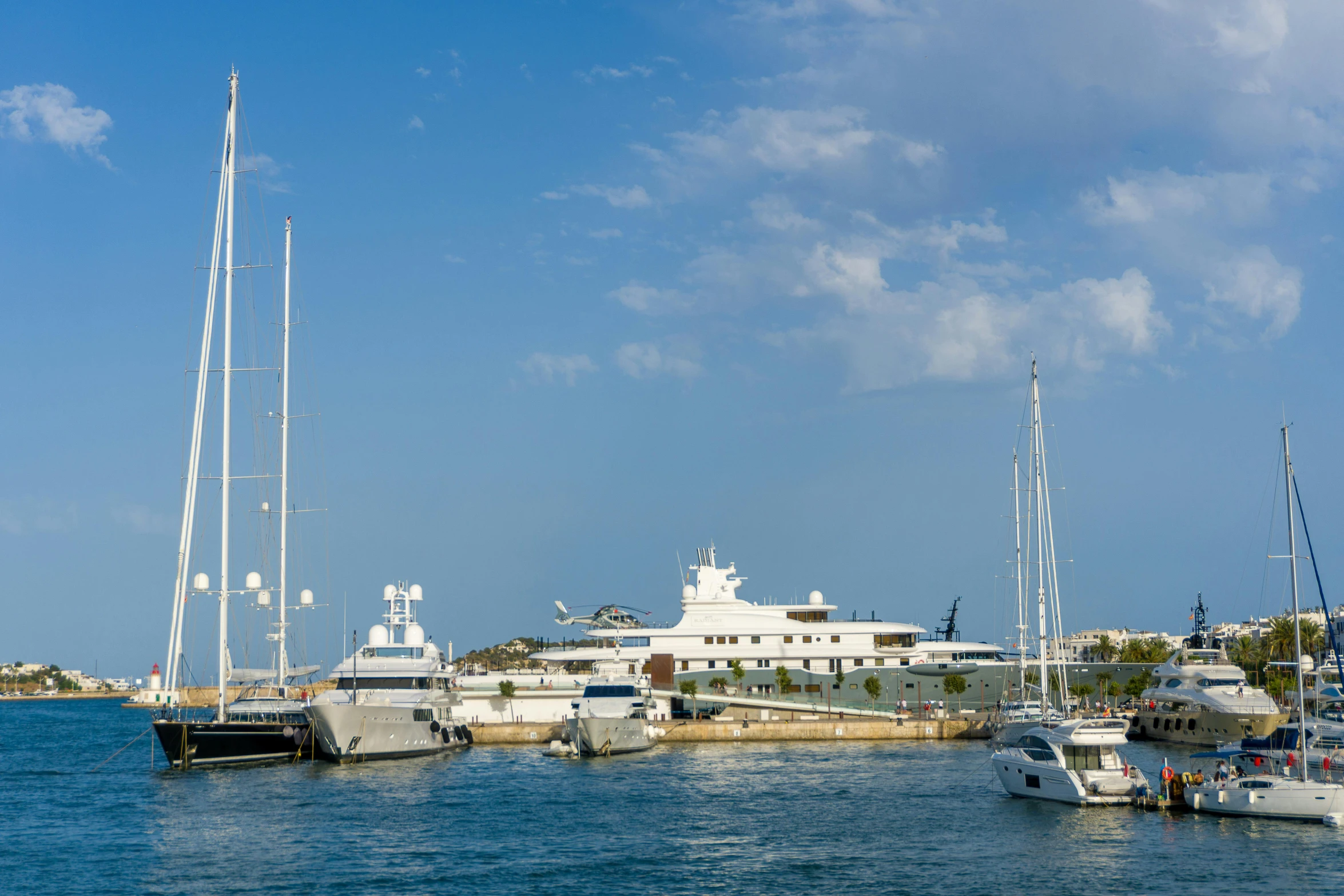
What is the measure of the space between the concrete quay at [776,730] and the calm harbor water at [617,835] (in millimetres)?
12487

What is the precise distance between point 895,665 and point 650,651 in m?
17.7

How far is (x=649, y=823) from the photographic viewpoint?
40688mm

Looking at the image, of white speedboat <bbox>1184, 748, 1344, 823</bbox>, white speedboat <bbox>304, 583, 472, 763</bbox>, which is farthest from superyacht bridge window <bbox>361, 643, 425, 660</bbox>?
white speedboat <bbox>1184, 748, 1344, 823</bbox>

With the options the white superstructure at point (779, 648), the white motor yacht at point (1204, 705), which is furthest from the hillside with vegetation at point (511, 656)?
the white motor yacht at point (1204, 705)

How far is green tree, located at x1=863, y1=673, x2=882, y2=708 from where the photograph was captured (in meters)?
82.6

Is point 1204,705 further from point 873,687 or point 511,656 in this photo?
point 511,656

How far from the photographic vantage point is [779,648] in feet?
281

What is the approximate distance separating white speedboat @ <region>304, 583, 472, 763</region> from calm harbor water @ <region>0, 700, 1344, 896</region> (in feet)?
5.09

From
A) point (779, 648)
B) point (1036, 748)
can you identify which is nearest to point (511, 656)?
point (779, 648)

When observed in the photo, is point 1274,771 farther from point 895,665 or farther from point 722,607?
point 722,607

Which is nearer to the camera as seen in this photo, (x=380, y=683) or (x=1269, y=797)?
(x=1269, y=797)

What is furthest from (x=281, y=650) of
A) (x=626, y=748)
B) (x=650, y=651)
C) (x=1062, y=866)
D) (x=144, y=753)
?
(x=1062, y=866)

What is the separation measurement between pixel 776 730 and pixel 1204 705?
24352mm

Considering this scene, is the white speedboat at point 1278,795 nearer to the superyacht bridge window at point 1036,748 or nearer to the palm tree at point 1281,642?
the superyacht bridge window at point 1036,748
